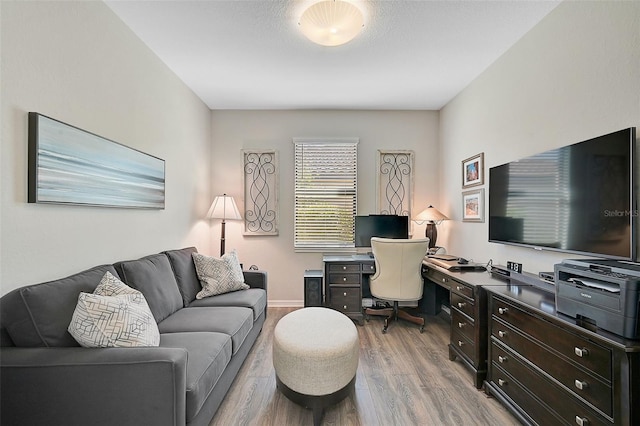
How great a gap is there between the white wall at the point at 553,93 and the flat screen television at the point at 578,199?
0.15 m

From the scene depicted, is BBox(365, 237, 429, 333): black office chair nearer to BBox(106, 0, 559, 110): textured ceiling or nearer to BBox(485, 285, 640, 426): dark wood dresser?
BBox(485, 285, 640, 426): dark wood dresser

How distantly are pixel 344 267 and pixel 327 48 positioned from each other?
234 cm

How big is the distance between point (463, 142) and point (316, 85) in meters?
1.87

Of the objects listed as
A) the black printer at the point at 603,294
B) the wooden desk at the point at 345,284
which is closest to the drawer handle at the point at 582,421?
the black printer at the point at 603,294

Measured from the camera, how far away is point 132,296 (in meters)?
1.75

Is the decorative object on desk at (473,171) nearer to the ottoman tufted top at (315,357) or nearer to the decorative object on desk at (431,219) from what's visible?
the decorative object on desk at (431,219)

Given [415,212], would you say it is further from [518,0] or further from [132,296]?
[132,296]

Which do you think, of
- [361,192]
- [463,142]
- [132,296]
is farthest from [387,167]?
[132,296]

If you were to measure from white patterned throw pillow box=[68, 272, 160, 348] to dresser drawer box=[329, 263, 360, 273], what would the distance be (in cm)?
219

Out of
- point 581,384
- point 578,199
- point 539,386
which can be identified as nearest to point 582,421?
point 581,384

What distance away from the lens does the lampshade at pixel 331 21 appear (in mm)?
1943

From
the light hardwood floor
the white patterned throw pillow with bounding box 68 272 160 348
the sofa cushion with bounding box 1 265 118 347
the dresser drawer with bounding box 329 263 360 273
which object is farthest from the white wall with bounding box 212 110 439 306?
the sofa cushion with bounding box 1 265 118 347

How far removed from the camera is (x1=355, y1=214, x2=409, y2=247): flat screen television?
390 cm

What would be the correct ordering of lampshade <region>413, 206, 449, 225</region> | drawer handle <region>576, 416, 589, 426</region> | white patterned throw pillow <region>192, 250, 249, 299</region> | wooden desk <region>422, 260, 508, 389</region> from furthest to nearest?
lampshade <region>413, 206, 449, 225</region>
white patterned throw pillow <region>192, 250, 249, 299</region>
wooden desk <region>422, 260, 508, 389</region>
drawer handle <region>576, 416, 589, 426</region>
